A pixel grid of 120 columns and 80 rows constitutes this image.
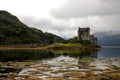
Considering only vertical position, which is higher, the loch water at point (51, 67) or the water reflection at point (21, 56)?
the water reflection at point (21, 56)

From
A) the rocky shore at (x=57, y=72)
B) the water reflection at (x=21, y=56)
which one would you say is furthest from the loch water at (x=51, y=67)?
the water reflection at (x=21, y=56)

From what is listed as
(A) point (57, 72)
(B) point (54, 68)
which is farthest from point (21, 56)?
(A) point (57, 72)

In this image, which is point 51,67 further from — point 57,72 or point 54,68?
point 57,72

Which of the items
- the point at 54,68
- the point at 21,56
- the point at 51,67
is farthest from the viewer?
the point at 21,56

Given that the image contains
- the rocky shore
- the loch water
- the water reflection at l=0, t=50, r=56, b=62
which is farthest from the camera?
the water reflection at l=0, t=50, r=56, b=62

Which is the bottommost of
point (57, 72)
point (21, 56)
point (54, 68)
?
point (57, 72)

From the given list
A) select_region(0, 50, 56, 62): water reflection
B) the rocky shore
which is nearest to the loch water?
the rocky shore

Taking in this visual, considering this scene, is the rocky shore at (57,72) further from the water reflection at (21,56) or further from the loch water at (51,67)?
the water reflection at (21,56)

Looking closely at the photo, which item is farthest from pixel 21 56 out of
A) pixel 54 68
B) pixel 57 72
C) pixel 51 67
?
pixel 57 72

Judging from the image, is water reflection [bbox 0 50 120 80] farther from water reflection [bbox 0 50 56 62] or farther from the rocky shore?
water reflection [bbox 0 50 56 62]

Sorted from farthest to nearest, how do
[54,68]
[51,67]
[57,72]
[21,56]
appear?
[21,56], [51,67], [54,68], [57,72]

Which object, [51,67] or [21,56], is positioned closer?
[51,67]

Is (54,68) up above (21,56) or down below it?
below

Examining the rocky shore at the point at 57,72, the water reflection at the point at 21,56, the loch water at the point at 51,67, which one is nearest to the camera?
the rocky shore at the point at 57,72
